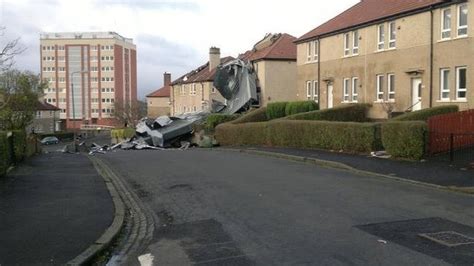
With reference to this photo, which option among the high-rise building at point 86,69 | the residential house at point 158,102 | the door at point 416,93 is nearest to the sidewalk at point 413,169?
the door at point 416,93

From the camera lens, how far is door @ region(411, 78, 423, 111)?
28.9m

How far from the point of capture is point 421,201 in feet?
37.4

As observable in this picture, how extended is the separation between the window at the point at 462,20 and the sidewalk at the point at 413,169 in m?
8.87

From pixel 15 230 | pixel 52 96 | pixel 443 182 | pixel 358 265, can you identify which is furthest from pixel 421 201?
pixel 52 96

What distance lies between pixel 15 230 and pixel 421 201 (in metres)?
7.69

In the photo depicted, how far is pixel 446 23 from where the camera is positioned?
2680cm

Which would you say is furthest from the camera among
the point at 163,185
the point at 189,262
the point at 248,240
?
the point at 163,185

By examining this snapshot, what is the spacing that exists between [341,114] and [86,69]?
327 ft

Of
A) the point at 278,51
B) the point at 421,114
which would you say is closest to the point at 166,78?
the point at 278,51

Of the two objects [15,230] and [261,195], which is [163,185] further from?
[15,230]

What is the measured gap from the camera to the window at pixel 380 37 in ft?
105

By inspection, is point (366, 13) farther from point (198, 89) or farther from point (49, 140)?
point (49, 140)

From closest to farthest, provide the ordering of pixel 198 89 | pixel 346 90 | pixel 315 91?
pixel 346 90
pixel 315 91
pixel 198 89

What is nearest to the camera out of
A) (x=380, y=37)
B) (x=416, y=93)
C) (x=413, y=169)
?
(x=413, y=169)
